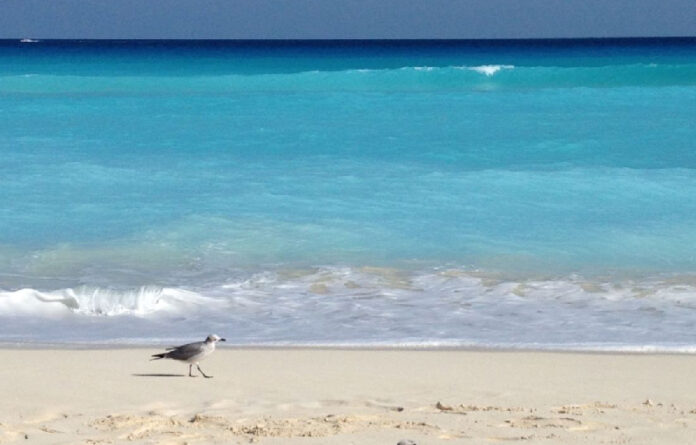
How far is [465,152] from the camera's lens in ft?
57.6

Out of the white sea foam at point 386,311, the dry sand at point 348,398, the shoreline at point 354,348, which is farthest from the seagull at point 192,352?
the white sea foam at point 386,311

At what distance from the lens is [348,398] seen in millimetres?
5309

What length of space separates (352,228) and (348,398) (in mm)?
5417

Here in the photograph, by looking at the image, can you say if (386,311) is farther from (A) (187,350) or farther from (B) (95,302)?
(A) (187,350)

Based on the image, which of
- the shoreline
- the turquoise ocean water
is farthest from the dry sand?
the turquoise ocean water

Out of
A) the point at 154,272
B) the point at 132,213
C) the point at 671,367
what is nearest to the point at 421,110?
the point at 132,213

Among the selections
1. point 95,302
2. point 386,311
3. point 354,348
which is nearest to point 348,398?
point 354,348

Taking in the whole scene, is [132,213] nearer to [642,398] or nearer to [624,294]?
[624,294]

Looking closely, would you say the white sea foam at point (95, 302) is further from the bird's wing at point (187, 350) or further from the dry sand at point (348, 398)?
the bird's wing at point (187, 350)

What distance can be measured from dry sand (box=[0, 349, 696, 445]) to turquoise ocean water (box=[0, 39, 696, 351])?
590 millimetres

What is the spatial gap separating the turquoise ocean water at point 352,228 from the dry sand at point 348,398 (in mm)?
590

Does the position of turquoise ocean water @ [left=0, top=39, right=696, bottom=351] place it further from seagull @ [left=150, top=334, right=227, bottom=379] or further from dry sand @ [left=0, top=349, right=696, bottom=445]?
seagull @ [left=150, top=334, right=227, bottom=379]

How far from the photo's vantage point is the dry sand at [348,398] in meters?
4.64

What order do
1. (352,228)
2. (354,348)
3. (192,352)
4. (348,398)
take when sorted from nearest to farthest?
(348,398), (192,352), (354,348), (352,228)
